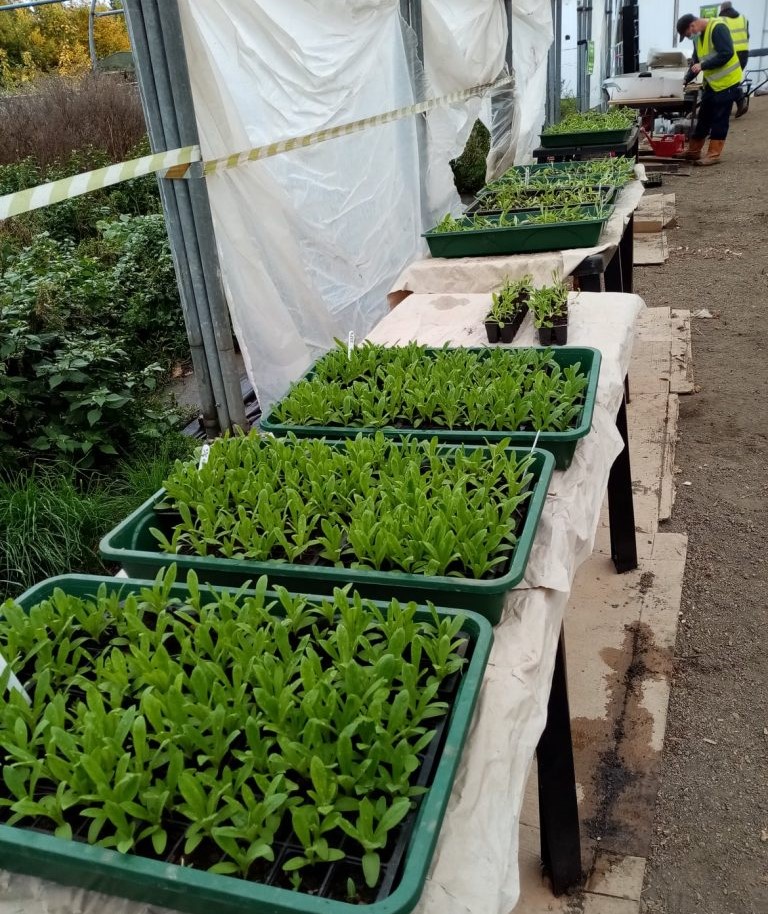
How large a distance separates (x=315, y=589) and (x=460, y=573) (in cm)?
27

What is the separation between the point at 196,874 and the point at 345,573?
591 millimetres

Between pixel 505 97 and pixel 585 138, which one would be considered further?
pixel 505 97

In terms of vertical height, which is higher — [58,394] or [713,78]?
[713,78]

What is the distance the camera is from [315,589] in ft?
4.76

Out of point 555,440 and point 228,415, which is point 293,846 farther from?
point 228,415

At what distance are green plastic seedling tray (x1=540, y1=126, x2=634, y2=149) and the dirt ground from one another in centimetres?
133

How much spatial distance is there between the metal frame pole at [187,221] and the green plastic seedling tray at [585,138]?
4.46m

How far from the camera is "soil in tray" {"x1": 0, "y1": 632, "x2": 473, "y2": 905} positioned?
911mm

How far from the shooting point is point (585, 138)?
6.30 meters

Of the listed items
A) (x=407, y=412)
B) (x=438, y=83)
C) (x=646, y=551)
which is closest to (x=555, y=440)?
(x=407, y=412)

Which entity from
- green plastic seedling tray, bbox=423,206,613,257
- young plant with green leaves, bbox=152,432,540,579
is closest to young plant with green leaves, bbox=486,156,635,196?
green plastic seedling tray, bbox=423,206,613,257

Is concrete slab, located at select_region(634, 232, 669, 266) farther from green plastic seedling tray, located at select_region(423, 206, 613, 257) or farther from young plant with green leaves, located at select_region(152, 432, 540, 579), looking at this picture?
young plant with green leaves, located at select_region(152, 432, 540, 579)

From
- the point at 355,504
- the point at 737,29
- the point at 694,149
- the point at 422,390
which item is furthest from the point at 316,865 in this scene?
the point at 737,29

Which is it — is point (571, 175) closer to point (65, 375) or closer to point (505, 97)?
point (505, 97)
